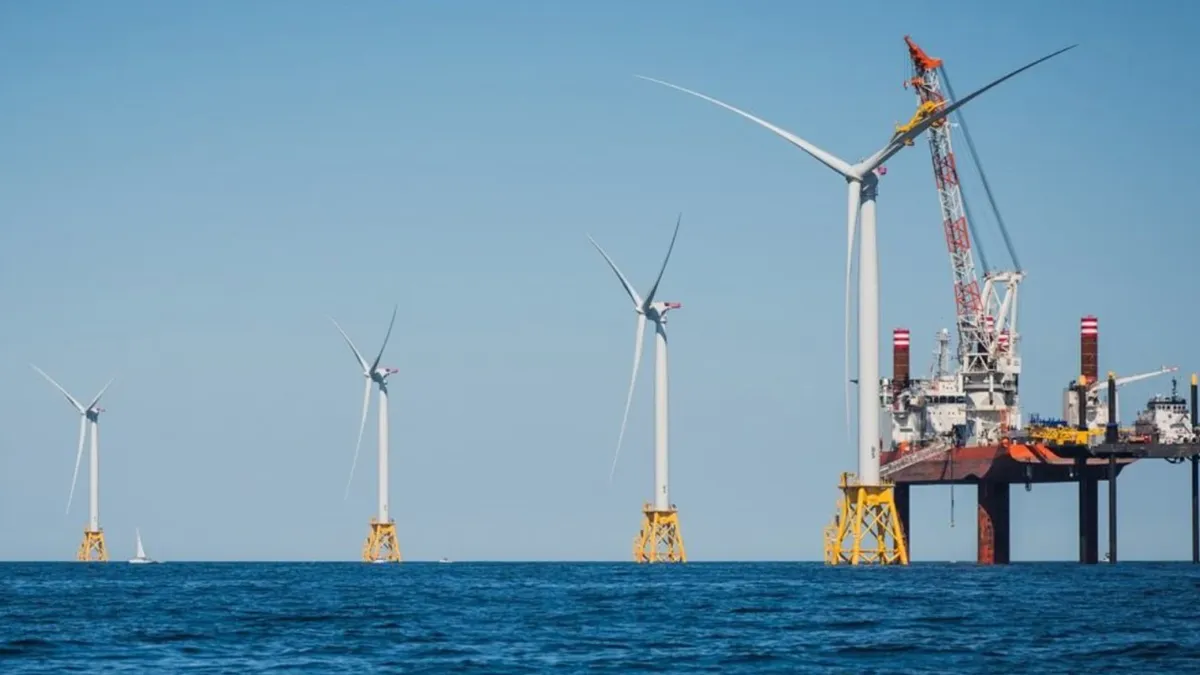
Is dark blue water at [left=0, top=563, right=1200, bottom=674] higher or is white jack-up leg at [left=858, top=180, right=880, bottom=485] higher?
white jack-up leg at [left=858, top=180, right=880, bottom=485]

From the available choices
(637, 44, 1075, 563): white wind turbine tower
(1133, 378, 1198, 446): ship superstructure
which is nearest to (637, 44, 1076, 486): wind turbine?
(637, 44, 1075, 563): white wind turbine tower

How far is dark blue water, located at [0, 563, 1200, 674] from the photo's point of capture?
74.9m

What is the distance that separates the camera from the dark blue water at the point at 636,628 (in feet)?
246

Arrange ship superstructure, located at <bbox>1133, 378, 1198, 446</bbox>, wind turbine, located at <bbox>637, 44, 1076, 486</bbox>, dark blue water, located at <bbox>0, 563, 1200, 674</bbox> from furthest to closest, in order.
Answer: ship superstructure, located at <bbox>1133, 378, 1198, 446</bbox> < wind turbine, located at <bbox>637, 44, 1076, 486</bbox> < dark blue water, located at <bbox>0, 563, 1200, 674</bbox>

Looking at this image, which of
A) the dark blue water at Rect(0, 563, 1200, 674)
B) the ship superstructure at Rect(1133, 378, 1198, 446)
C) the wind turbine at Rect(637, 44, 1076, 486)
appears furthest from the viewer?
the ship superstructure at Rect(1133, 378, 1198, 446)

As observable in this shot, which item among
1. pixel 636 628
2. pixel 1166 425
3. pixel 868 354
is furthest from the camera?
pixel 1166 425

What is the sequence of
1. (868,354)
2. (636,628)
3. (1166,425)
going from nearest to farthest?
(636,628) → (868,354) → (1166,425)

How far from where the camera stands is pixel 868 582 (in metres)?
128

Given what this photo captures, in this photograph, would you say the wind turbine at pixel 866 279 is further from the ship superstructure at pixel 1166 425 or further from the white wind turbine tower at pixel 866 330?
the ship superstructure at pixel 1166 425

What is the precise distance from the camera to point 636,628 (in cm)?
9269

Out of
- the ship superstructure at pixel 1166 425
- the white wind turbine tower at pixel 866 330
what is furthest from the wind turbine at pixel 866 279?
the ship superstructure at pixel 1166 425

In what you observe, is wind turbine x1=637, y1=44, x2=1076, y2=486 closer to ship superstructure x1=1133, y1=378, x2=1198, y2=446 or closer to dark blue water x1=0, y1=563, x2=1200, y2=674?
dark blue water x1=0, y1=563, x2=1200, y2=674

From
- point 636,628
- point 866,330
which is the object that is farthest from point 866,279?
point 636,628

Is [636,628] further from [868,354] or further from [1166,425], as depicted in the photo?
[1166,425]
